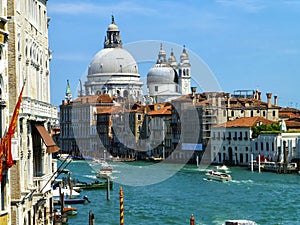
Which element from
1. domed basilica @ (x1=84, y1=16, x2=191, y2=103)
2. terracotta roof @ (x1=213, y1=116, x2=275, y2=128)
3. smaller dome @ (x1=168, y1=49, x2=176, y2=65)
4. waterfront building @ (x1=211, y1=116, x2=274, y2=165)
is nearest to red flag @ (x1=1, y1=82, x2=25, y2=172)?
waterfront building @ (x1=211, y1=116, x2=274, y2=165)

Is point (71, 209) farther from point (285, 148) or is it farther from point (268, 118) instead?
point (268, 118)

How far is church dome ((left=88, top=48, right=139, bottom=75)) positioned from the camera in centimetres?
7069

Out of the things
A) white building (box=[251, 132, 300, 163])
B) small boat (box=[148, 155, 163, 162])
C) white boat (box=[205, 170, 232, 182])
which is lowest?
white boat (box=[205, 170, 232, 182])

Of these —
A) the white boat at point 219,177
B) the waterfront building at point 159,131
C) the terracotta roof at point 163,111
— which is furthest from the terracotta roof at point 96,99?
the white boat at point 219,177

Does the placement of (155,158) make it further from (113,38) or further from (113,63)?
(113,38)

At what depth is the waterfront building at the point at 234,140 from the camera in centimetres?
3991

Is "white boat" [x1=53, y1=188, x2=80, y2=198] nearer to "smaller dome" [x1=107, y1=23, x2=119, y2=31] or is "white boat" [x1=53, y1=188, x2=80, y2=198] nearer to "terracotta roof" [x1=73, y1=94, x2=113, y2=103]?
"terracotta roof" [x1=73, y1=94, x2=113, y2=103]

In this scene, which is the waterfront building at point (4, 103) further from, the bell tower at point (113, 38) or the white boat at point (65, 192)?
the bell tower at point (113, 38)

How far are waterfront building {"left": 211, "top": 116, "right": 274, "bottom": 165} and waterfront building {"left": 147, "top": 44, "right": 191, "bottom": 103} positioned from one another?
20.7 metres

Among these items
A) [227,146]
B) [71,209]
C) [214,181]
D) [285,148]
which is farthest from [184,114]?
[71,209]

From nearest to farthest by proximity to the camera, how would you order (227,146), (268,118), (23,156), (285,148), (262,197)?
(23,156) < (262,197) < (285,148) < (227,146) < (268,118)

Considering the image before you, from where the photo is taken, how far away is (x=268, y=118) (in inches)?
1770

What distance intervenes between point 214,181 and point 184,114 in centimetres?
1919

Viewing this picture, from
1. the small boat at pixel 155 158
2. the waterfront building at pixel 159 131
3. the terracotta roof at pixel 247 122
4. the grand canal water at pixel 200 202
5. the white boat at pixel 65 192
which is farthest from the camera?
the waterfront building at pixel 159 131
